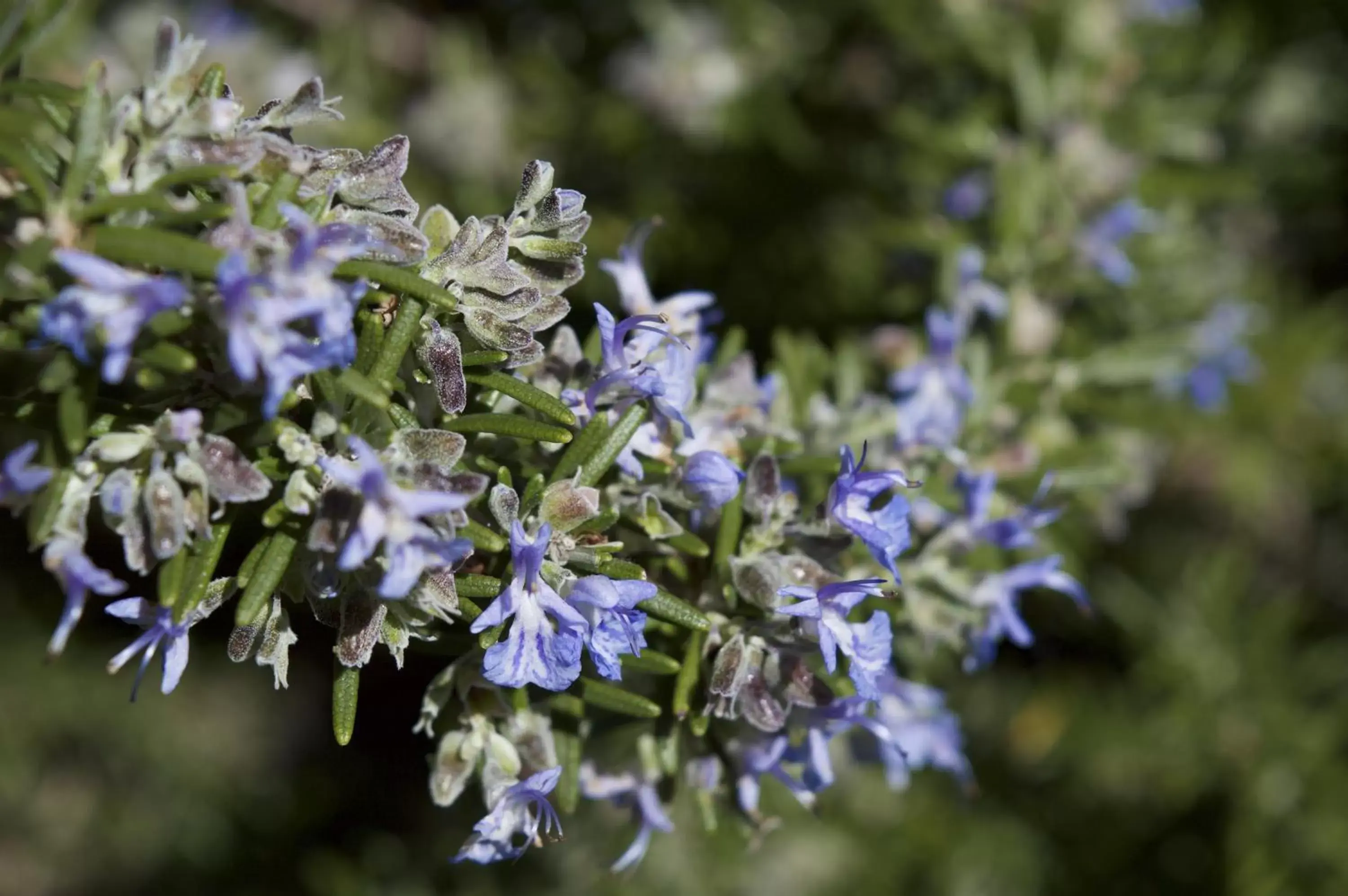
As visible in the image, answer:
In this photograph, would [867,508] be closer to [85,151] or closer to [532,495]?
[532,495]

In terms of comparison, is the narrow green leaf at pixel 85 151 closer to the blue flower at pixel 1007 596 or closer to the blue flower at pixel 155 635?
the blue flower at pixel 155 635

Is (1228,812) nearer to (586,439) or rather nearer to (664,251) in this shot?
(664,251)

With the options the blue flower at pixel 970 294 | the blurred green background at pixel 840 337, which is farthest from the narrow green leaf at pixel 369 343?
the blurred green background at pixel 840 337

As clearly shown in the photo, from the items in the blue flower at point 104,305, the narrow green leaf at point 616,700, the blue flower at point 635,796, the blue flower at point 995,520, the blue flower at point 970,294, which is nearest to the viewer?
the blue flower at point 104,305

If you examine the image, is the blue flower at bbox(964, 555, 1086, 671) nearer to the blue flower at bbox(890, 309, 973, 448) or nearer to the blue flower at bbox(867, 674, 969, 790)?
the blue flower at bbox(867, 674, 969, 790)

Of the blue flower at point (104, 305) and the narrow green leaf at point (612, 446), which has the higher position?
the blue flower at point (104, 305)

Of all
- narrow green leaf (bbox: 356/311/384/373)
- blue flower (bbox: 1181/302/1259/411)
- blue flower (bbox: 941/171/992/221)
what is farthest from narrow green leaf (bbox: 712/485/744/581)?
blue flower (bbox: 1181/302/1259/411)

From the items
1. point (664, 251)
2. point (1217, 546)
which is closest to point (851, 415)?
point (664, 251)

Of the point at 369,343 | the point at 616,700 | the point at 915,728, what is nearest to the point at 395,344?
the point at 369,343
